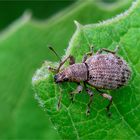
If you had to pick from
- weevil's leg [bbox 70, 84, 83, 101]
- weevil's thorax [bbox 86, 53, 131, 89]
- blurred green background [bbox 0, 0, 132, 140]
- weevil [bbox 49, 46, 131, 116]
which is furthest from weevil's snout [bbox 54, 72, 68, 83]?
blurred green background [bbox 0, 0, 132, 140]

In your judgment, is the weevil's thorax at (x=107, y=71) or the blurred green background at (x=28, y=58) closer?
the weevil's thorax at (x=107, y=71)

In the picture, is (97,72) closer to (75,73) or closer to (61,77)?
(75,73)

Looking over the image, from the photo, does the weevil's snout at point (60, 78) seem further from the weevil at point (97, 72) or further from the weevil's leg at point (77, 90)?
the weevil's leg at point (77, 90)

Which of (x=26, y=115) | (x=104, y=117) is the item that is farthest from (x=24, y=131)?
(x=104, y=117)

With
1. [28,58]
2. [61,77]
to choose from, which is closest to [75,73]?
[61,77]

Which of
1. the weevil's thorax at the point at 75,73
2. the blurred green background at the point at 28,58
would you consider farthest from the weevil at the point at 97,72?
the blurred green background at the point at 28,58

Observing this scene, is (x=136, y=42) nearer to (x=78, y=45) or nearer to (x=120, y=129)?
(x=78, y=45)

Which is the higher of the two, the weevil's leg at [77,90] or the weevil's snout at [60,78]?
the weevil's snout at [60,78]
